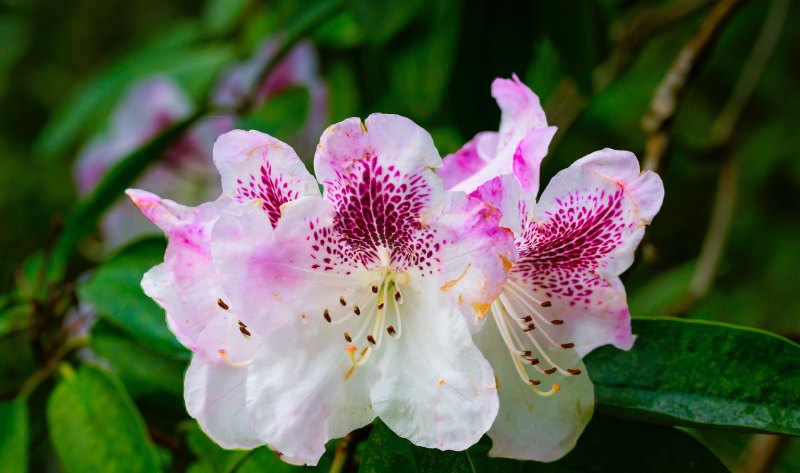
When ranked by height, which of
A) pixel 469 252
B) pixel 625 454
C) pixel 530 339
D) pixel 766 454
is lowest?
pixel 766 454

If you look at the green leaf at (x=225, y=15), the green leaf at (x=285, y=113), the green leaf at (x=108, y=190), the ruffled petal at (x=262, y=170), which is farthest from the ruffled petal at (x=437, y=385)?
the green leaf at (x=225, y=15)

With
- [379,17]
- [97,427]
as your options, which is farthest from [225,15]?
[97,427]

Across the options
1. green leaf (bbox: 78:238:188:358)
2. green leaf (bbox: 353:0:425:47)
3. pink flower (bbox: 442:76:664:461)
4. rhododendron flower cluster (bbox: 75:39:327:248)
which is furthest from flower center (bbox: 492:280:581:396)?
rhododendron flower cluster (bbox: 75:39:327:248)

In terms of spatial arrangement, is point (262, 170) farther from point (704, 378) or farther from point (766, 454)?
point (766, 454)

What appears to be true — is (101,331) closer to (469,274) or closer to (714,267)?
(469,274)

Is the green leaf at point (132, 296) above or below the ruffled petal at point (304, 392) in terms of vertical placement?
below

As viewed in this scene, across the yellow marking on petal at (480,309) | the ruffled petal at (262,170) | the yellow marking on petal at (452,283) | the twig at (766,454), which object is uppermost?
the ruffled petal at (262,170)

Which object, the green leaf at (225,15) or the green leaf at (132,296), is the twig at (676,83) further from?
the green leaf at (225,15)
